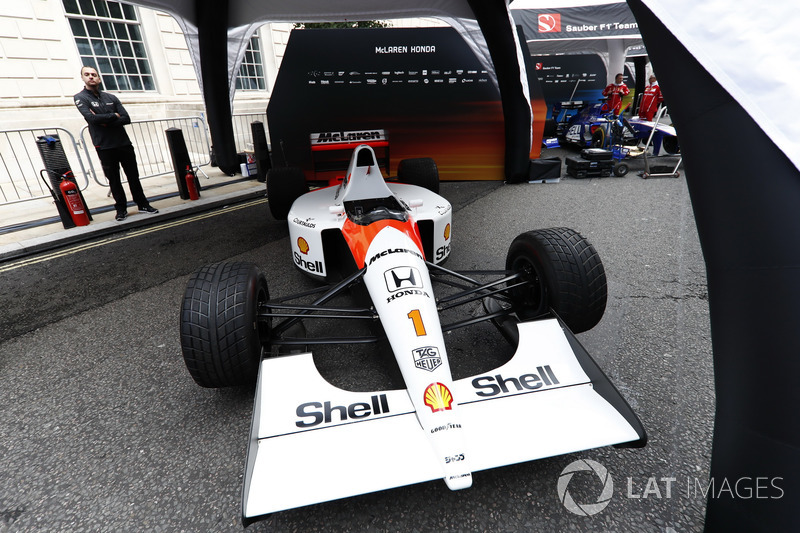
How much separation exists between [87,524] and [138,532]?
0.22 meters

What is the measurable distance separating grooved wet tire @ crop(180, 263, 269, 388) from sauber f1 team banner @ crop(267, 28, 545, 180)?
16.6ft

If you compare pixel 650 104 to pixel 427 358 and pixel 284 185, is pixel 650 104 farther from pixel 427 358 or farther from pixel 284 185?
pixel 427 358

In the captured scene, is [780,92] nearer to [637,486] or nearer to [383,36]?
[637,486]

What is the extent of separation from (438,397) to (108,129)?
5871mm

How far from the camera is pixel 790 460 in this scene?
961mm

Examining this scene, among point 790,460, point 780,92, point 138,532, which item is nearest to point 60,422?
point 138,532

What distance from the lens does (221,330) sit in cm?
185

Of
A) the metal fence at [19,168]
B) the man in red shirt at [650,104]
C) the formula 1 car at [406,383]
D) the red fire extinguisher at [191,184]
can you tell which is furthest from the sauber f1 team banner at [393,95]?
the man in red shirt at [650,104]

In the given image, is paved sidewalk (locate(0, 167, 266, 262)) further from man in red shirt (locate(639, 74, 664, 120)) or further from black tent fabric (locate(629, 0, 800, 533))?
man in red shirt (locate(639, 74, 664, 120))

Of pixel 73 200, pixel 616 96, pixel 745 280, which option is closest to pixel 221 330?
pixel 745 280

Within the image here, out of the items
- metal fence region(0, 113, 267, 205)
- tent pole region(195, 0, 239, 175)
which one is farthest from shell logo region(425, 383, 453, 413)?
metal fence region(0, 113, 267, 205)

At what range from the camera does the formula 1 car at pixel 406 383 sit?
1341 millimetres

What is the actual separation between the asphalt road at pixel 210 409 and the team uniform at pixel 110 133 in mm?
1673

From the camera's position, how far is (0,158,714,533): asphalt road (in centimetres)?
153
